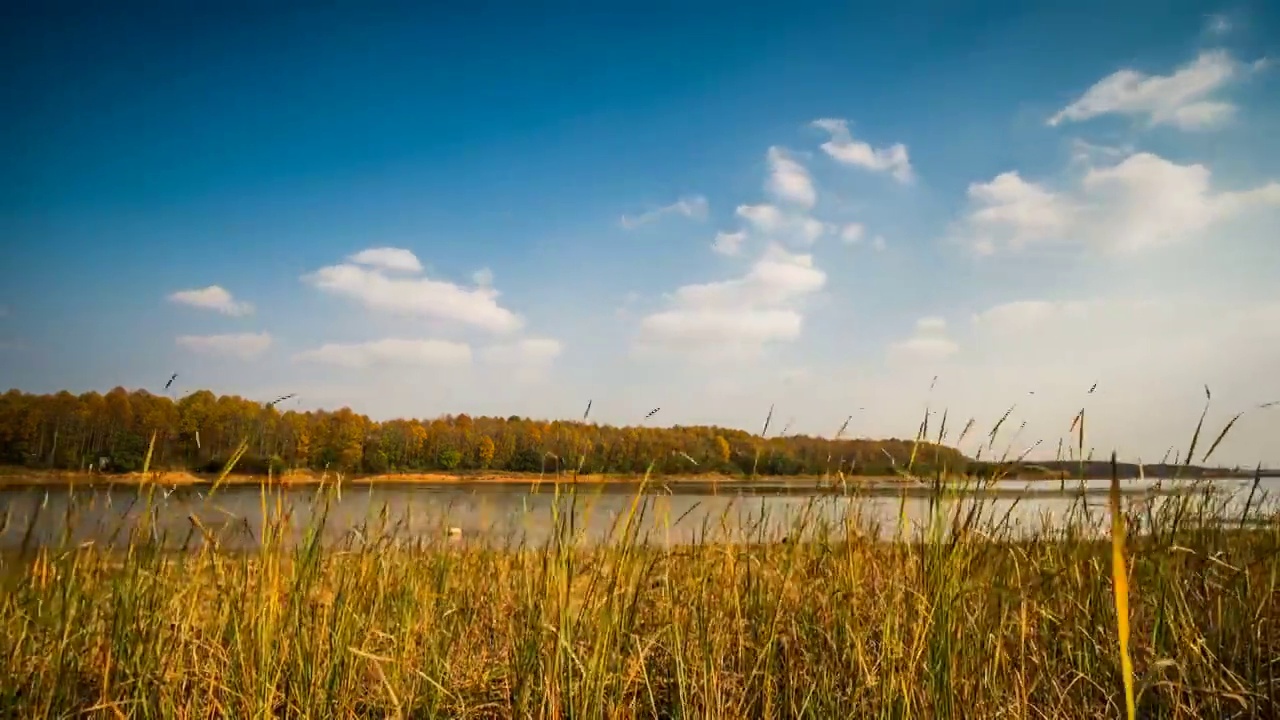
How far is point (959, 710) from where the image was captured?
8.41 ft

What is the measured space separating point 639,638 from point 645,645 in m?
0.09

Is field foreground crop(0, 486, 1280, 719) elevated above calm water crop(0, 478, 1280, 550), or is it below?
below

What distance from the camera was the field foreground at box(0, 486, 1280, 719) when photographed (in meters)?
2.61

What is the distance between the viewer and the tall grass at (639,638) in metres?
2.61

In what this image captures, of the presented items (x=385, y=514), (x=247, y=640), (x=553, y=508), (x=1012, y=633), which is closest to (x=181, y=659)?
(x=247, y=640)

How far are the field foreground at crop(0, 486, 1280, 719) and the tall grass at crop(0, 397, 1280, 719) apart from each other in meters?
0.01

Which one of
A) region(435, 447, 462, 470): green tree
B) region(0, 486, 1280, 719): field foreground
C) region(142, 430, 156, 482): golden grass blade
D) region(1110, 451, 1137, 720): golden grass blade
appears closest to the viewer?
region(1110, 451, 1137, 720): golden grass blade

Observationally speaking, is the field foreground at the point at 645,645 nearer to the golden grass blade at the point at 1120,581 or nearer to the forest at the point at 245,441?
the forest at the point at 245,441

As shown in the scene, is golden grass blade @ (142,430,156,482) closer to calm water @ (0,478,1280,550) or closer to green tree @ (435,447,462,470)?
calm water @ (0,478,1280,550)

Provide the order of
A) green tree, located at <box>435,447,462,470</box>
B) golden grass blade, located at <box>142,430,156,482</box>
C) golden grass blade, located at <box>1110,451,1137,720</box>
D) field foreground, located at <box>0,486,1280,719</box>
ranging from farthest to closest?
green tree, located at <box>435,447,462,470</box> < golden grass blade, located at <box>142,430,156,482</box> < field foreground, located at <box>0,486,1280,719</box> < golden grass blade, located at <box>1110,451,1137,720</box>

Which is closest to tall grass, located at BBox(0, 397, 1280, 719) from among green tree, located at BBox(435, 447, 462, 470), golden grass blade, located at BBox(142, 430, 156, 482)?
golden grass blade, located at BBox(142, 430, 156, 482)

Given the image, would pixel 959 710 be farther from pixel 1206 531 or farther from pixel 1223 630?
pixel 1206 531

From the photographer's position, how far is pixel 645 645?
301 centimetres

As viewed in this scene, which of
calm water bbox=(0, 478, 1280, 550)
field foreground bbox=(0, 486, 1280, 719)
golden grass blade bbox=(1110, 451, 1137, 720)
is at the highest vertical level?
golden grass blade bbox=(1110, 451, 1137, 720)
